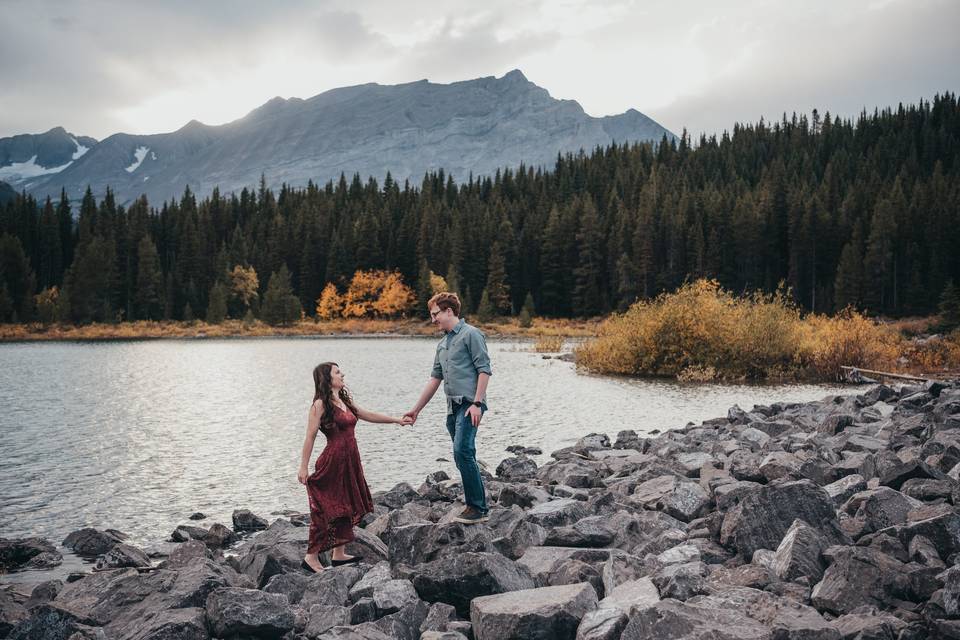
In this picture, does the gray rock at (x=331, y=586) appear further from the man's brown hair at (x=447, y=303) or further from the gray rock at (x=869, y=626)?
the gray rock at (x=869, y=626)

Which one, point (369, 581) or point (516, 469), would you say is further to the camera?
point (516, 469)

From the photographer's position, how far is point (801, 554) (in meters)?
6.87

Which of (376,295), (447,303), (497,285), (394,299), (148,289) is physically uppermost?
(148,289)

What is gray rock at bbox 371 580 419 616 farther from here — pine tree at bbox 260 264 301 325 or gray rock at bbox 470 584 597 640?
pine tree at bbox 260 264 301 325

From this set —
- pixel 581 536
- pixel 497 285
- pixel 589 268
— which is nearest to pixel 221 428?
pixel 581 536

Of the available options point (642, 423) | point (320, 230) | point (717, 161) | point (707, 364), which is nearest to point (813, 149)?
point (717, 161)

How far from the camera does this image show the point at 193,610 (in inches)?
249

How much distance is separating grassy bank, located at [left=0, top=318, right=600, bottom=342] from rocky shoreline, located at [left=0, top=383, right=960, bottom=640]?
75.2m

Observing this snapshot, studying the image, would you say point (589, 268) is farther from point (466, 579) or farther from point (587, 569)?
point (466, 579)

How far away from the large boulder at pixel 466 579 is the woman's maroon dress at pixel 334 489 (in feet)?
5.35

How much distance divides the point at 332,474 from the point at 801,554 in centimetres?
502

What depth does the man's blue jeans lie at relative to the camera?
8.98m

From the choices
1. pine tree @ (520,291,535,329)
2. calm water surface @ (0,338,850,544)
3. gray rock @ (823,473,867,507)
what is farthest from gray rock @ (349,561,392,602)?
pine tree @ (520,291,535,329)

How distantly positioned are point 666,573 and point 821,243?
349 ft
